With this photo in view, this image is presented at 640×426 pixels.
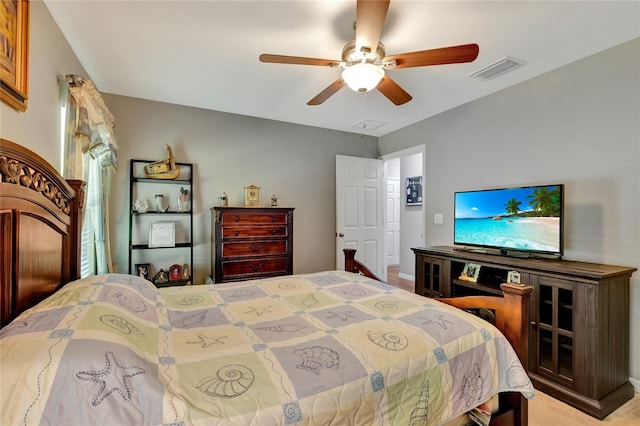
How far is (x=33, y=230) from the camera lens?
4.31 ft

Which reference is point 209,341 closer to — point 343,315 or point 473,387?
point 343,315

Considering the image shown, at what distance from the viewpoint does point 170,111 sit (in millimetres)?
3443

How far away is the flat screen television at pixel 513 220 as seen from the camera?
242cm

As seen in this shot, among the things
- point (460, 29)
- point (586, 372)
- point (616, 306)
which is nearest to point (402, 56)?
point (460, 29)

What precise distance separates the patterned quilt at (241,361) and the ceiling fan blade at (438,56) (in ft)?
4.56

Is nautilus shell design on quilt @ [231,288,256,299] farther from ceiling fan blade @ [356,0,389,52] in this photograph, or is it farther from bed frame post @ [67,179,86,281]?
ceiling fan blade @ [356,0,389,52]

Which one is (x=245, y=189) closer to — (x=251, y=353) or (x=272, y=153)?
(x=272, y=153)

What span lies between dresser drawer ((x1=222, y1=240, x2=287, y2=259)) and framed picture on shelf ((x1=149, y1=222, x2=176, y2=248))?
573 millimetres

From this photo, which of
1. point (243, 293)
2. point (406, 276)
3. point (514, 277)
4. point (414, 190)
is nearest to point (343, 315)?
point (243, 293)

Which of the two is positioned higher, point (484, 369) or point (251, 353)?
point (251, 353)

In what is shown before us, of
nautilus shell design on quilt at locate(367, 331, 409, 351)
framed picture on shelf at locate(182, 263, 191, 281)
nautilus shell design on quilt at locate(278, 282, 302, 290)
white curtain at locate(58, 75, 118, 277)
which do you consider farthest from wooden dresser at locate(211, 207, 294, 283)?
nautilus shell design on quilt at locate(367, 331, 409, 351)

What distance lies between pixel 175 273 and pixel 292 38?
8.65 feet

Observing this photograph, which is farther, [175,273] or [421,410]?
[175,273]

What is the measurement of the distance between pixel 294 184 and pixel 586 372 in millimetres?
3379
